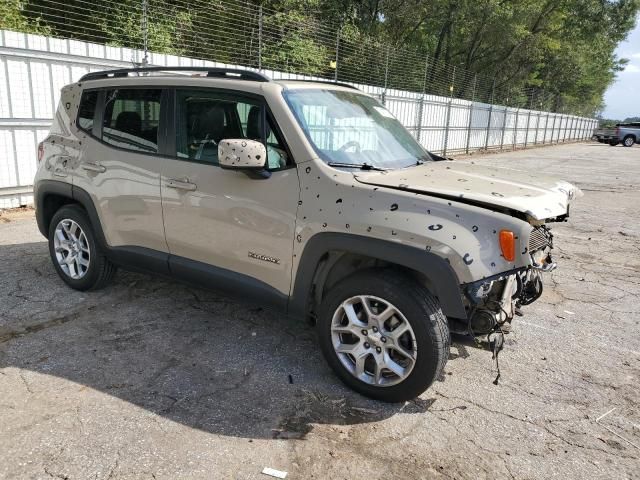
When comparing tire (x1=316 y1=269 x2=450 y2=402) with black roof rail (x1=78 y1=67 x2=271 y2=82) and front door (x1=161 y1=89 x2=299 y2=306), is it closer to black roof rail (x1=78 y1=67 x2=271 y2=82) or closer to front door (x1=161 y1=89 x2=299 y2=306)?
front door (x1=161 y1=89 x2=299 y2=306)

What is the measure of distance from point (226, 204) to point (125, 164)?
1.12m

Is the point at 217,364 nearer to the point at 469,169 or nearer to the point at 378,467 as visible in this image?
the point at 378,467

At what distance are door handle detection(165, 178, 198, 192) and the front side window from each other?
19 cm

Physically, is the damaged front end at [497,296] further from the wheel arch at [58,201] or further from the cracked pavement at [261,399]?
the wheel arch at [58,201]

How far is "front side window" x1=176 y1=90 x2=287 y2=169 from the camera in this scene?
338cm

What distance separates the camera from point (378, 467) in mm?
2562

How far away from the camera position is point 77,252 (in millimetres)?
4559

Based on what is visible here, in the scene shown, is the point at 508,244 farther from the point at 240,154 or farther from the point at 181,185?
the point at 181,185

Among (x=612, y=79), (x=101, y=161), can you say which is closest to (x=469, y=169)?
(x=101, y=161)

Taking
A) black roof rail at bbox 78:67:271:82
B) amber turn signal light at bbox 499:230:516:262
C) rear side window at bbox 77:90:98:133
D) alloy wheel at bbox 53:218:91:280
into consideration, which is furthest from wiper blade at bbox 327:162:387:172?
alloy wheel at bbox 53:218:91:280

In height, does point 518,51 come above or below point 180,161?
above

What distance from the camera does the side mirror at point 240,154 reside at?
121 inches

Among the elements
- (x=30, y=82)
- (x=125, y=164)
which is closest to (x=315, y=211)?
(x=125, y=164)

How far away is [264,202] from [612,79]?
230ft
